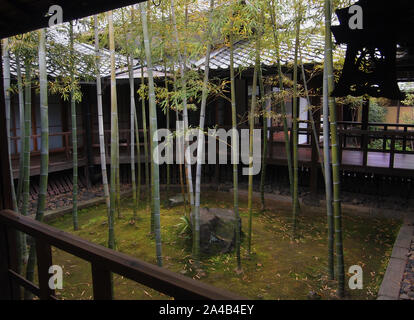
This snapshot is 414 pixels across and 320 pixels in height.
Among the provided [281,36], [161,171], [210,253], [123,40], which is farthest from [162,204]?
[281,36]

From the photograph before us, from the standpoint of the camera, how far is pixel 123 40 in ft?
24.4

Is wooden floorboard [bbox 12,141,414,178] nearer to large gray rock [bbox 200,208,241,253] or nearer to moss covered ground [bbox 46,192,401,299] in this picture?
moss covered ground [bbox 46,192,401,299]

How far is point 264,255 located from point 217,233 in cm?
92

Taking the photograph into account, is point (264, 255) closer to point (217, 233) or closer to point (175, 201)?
point (217, 233)

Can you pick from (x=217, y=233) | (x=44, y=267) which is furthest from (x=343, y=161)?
(x=44, y=267)

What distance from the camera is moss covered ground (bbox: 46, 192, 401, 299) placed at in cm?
467

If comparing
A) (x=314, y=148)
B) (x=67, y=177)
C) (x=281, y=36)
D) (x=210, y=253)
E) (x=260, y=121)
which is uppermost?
(x=281, y=36)

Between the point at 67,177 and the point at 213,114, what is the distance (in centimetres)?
542

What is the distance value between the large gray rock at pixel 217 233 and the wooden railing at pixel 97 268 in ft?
11.8

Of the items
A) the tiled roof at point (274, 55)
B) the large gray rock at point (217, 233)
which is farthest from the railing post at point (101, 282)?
the tiled roof at point (274, 55)

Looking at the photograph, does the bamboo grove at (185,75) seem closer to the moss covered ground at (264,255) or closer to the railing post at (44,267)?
the moss covered ground at (264,255)

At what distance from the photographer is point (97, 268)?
1763 mm

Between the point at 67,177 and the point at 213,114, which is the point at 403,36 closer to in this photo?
the point at 67,177
